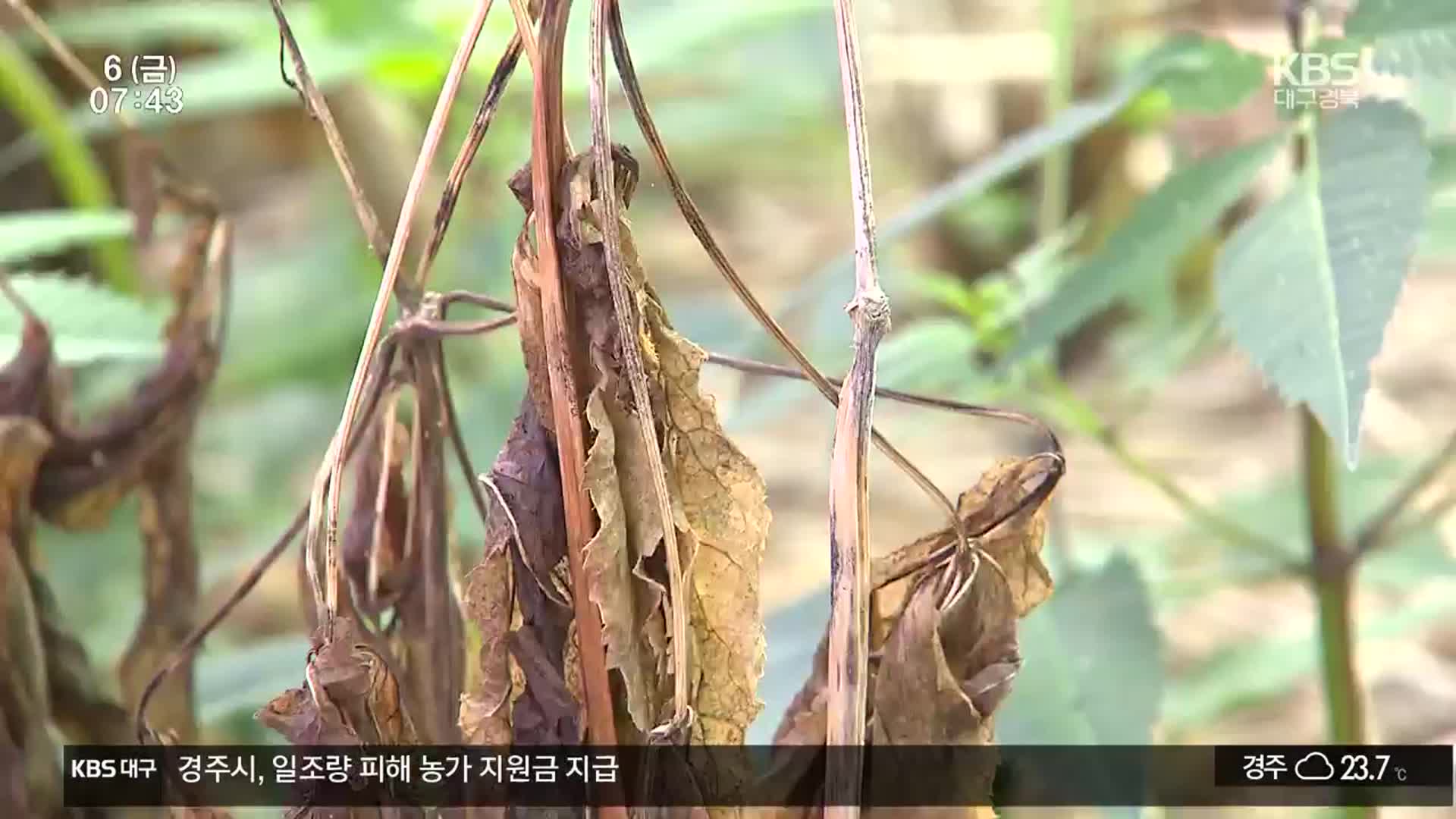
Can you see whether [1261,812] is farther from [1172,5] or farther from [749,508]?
[1172,5]

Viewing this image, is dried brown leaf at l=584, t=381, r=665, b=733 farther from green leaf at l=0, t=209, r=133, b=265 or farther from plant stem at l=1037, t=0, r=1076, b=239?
plant stem at l=1037, t=0, r=1076, b=239

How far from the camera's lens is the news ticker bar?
10.1 inches

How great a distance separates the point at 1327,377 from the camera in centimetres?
31

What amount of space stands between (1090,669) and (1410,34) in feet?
0.74

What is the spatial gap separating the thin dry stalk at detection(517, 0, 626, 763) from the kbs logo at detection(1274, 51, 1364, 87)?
0.92ft

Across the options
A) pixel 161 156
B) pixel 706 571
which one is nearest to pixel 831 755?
pixel 706 571

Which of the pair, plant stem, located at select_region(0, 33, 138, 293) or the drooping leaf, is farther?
plant stem, located at select_region(0, 33, 138, 293)

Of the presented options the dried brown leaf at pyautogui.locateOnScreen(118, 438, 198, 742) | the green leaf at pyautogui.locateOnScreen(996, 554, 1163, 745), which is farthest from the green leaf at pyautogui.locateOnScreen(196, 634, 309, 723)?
the green leaf at pyautogui.locateOnScreen(996, 554, 1163, 745)

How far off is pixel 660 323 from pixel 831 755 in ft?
0.29

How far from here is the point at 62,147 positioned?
71cm

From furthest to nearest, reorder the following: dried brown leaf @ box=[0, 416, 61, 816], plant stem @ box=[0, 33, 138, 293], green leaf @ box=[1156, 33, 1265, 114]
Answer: plant stem @ box=[0, 33, 138, 293] < green leaf @ box=[1156, 33, 1265, 114] < dried brown leaf @ box=[0, 416, 61, 816]

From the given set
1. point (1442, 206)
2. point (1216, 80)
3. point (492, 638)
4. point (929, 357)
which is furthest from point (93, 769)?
point (1442, 206)

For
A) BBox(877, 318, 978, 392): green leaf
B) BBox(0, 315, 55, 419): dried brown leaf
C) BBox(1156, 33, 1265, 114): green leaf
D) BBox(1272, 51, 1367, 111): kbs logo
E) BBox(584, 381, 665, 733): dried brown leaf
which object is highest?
BBox(1156, 33, 1265, 114): green leaf

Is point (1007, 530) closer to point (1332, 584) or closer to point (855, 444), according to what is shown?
point (855, 444)
